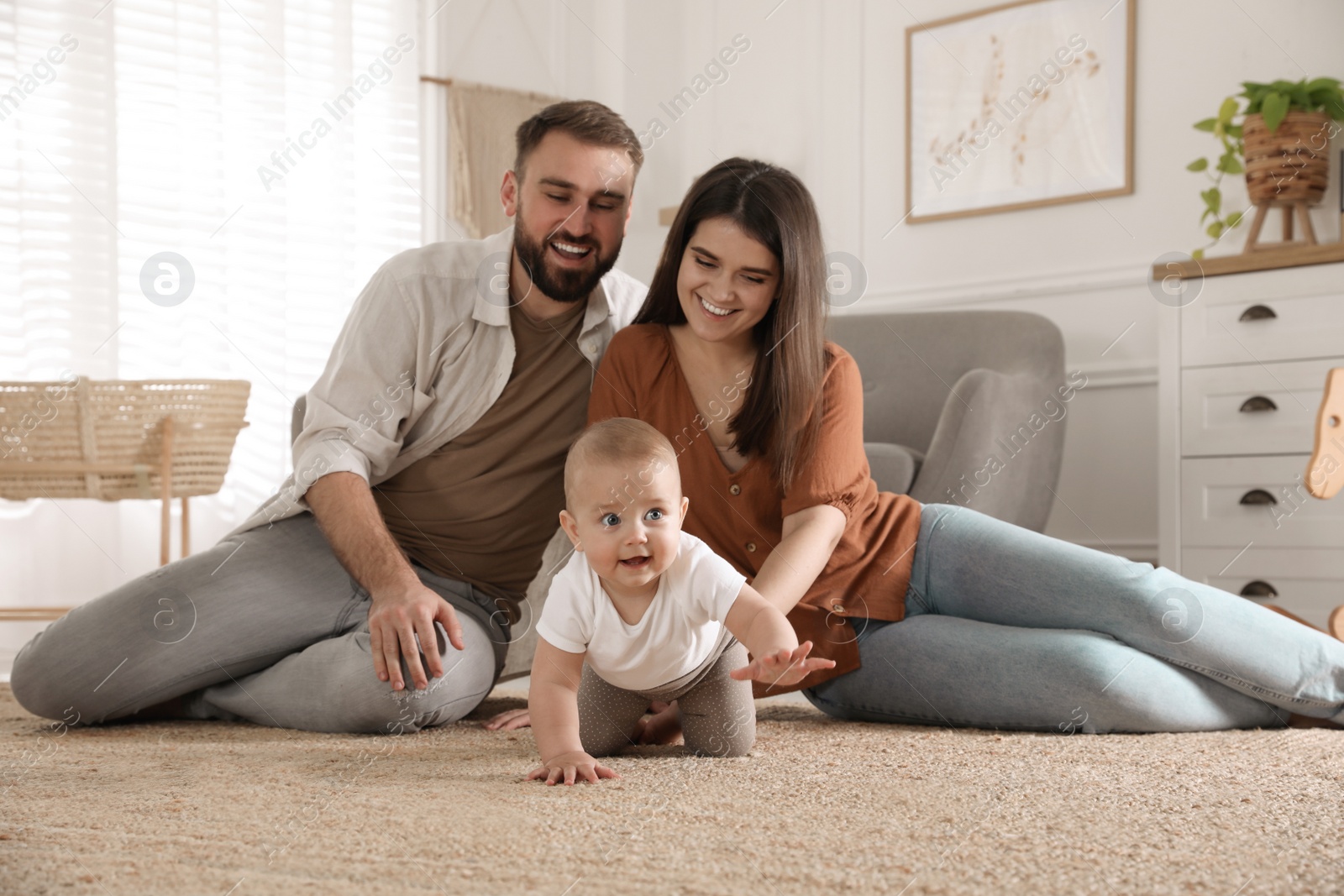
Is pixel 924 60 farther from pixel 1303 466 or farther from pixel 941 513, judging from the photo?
pixel 941 513

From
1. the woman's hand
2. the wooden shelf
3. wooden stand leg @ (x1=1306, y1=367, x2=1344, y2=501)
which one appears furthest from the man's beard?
the wooden shelf

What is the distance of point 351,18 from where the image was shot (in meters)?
4.09

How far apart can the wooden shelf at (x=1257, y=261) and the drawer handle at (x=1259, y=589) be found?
694mm

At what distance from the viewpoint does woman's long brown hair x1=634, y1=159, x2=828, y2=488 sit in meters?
1.54

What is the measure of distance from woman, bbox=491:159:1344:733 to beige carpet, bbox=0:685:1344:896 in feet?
0.32

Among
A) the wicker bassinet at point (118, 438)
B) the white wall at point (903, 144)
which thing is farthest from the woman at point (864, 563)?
the wicker bassinet at point (118, 438)

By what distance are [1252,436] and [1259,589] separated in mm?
338

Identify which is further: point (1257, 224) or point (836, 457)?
point (1257, 224)

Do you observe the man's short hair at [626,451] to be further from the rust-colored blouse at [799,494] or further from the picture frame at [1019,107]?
the picture frame at [1019,107]

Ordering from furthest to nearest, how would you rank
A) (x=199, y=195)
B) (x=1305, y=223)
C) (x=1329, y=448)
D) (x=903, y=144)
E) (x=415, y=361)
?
(x=199, y=195), (x=903, y=144), (x=1305, y=223), (x=1329, y=448), (x=415, y=361)

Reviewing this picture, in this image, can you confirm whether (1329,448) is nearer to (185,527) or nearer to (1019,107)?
(1019,107)

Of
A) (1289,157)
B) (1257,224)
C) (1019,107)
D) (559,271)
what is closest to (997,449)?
(1257,224)

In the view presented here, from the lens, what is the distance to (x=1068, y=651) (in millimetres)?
1524

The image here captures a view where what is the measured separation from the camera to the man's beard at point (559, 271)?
1769 millimetres
